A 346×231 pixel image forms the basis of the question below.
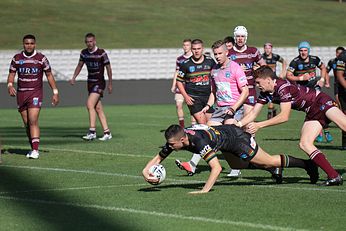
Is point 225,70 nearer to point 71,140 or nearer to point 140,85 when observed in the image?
point 71,140

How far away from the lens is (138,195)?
40.6ft

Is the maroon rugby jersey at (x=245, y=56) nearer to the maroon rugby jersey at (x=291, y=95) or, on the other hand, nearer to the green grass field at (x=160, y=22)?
the maroon rugby jersey at (x=291, y=95)

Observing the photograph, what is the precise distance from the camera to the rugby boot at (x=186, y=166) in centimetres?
1387

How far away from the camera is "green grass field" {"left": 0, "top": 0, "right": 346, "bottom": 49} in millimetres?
59156

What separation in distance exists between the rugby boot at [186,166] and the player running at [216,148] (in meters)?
0.80

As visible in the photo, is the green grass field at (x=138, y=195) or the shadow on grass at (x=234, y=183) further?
the shadow on grass at (x=234, y=183)

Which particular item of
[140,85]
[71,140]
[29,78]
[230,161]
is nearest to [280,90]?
[230,161]

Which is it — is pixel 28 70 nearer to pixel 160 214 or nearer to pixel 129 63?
pixel 160 214

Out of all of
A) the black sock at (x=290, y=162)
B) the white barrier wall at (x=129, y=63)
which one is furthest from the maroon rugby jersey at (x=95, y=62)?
the white barrier wall at (x=129, y=63)

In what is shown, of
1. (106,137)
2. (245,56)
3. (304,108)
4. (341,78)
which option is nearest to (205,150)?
(304,108)

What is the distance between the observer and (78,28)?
6138cm

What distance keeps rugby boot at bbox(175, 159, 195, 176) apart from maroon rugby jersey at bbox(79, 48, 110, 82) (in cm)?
754

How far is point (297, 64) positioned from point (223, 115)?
25.1 feet

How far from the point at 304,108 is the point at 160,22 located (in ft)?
172
